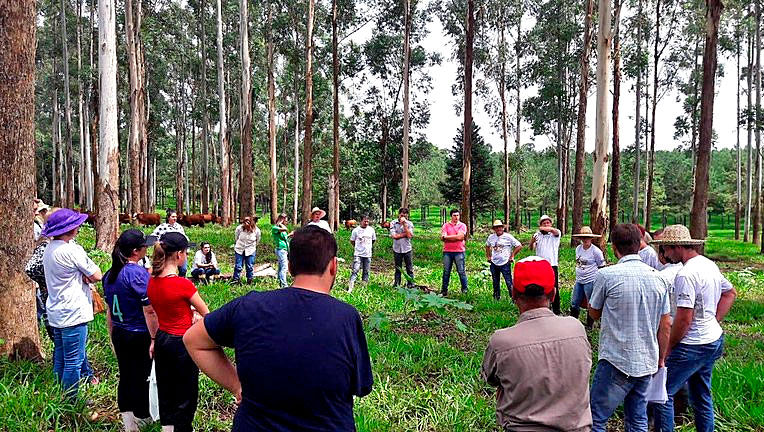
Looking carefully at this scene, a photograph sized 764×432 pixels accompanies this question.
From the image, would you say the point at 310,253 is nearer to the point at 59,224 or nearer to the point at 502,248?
the point at 59,224

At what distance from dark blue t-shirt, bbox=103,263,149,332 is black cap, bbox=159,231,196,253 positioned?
0.46 m

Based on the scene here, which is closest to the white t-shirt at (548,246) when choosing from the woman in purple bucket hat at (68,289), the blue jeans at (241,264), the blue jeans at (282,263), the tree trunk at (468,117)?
the blue jeans at (282,263)

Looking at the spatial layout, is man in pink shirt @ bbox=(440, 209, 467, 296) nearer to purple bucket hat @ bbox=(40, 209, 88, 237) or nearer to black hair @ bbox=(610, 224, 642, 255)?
black hair @ bbox=(610, 224, 642, 255)

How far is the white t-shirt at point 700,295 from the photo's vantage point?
360 cm

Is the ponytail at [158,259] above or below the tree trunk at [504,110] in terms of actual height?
below

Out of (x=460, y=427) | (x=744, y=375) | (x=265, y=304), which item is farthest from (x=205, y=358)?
(x=744, y=375)

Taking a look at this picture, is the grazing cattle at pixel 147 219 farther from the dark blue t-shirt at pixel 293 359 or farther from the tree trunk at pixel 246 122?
the dark blue t-shirt at pixel 293 359

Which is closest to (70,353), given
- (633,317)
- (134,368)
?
(134,368)

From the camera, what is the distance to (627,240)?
141 inches

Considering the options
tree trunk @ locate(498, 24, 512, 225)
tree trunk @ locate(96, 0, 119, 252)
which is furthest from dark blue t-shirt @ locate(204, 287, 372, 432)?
tree trunk @ locate(498, 24, 512, 225)

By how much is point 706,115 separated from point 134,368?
12.4 m

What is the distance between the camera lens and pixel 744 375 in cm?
536

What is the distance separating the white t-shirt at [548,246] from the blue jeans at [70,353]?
6.81m

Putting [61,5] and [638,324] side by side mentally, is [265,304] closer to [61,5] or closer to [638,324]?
[638,324]
